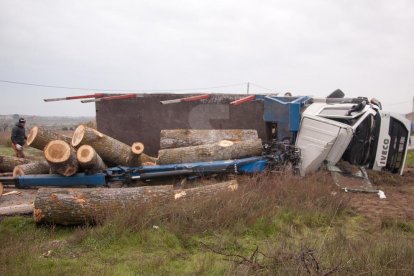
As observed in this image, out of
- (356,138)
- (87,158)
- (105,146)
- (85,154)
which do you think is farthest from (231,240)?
(356,138)

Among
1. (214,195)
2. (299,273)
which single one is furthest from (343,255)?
(214,195)

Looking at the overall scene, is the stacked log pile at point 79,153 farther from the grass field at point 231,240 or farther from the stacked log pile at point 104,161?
the grass field at point 231,240

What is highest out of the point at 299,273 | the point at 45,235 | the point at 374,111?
the point at 374,111

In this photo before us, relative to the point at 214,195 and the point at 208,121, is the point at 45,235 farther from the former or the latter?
the point at 208,121

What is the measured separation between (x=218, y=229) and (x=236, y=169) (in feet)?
9.81

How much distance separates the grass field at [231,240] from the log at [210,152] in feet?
6.00

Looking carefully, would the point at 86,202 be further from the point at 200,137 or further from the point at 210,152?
the point at 200,137

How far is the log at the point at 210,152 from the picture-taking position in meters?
9.23

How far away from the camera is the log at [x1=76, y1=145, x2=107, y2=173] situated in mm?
7727

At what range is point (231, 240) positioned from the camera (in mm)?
5414

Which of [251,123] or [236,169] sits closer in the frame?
[236,169]

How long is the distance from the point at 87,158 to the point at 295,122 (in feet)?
17.0

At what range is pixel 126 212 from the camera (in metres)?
5.85

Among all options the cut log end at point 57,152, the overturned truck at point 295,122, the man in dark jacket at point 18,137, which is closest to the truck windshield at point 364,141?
the overturned truck at point 295,122
